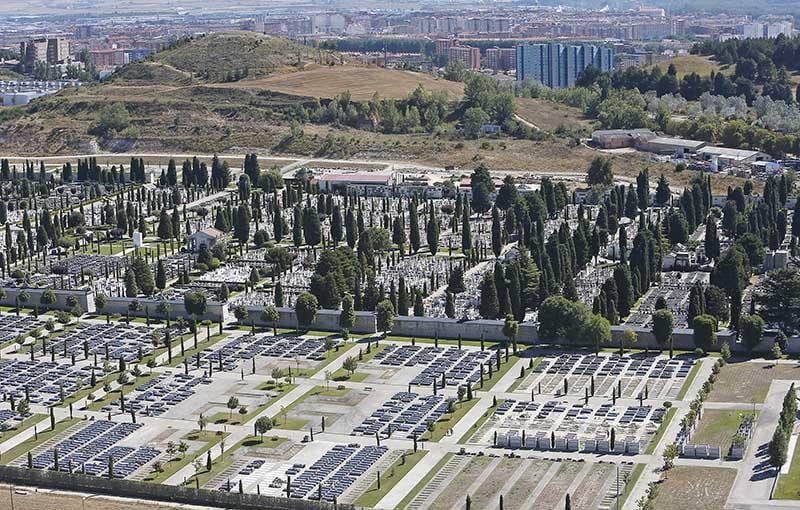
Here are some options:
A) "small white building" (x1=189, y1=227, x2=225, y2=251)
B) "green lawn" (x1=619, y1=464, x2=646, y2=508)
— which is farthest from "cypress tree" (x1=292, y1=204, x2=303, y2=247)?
"green lawn" (x1=619, y1=464, x2=646, y2=508)

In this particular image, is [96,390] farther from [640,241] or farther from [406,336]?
[640,241]

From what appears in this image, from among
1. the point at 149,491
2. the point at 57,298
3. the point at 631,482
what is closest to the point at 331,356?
the point at 149,491

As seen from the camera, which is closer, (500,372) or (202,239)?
(500,372)

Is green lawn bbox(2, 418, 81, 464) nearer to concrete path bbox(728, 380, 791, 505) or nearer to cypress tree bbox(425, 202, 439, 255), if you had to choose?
concrete path bbox(728, 380, 791, 505)

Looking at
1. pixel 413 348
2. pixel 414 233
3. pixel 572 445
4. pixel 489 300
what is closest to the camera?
pixel 572 445

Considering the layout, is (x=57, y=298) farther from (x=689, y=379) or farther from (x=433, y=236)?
(x=689, y=379)

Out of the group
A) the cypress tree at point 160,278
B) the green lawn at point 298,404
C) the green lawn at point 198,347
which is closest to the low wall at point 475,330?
the green lawn at point 198,347
